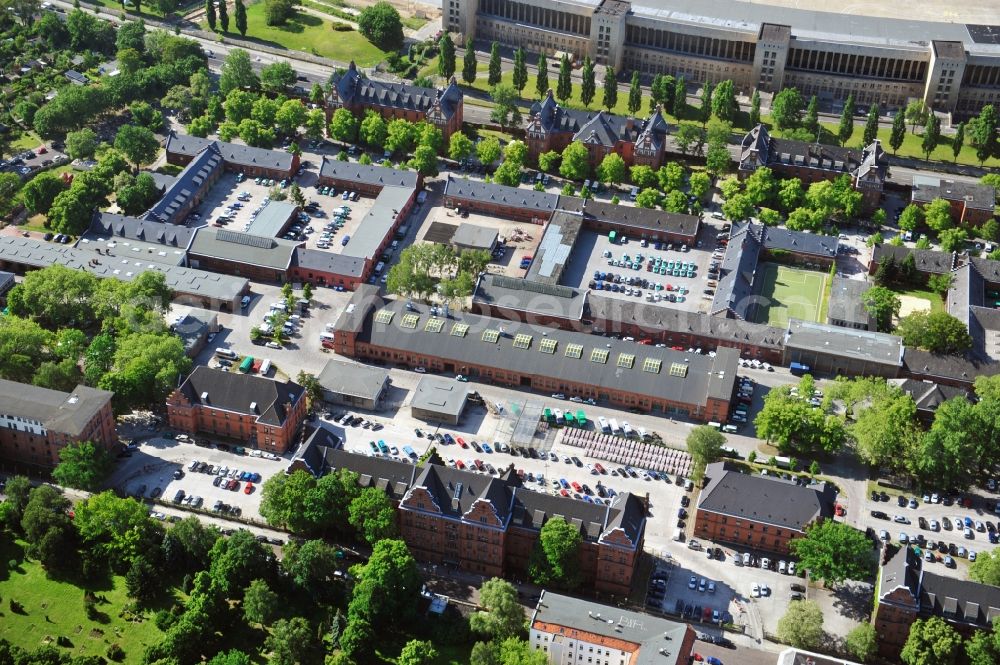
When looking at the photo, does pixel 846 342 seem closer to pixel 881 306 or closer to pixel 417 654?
pixel 881 306

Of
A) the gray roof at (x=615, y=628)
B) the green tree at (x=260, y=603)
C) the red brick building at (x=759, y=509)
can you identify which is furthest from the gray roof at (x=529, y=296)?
the green tree at (x=260, y=603)

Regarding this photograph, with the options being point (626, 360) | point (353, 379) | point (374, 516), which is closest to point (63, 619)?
point (374, 516)

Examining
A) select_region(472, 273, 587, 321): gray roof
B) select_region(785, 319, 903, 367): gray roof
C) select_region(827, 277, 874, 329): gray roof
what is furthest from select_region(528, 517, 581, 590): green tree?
select_region(827, 277, 874, 329): gray roof

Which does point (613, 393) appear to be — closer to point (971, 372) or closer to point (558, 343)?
point (558, 343)

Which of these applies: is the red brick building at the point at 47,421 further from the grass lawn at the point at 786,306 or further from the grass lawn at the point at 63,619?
the grass lawn at the point at 786,306

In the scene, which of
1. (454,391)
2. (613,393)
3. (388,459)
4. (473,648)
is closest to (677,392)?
(613,393)

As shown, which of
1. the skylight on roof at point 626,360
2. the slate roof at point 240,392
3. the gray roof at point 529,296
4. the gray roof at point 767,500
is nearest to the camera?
the gray roof at point 767,500
